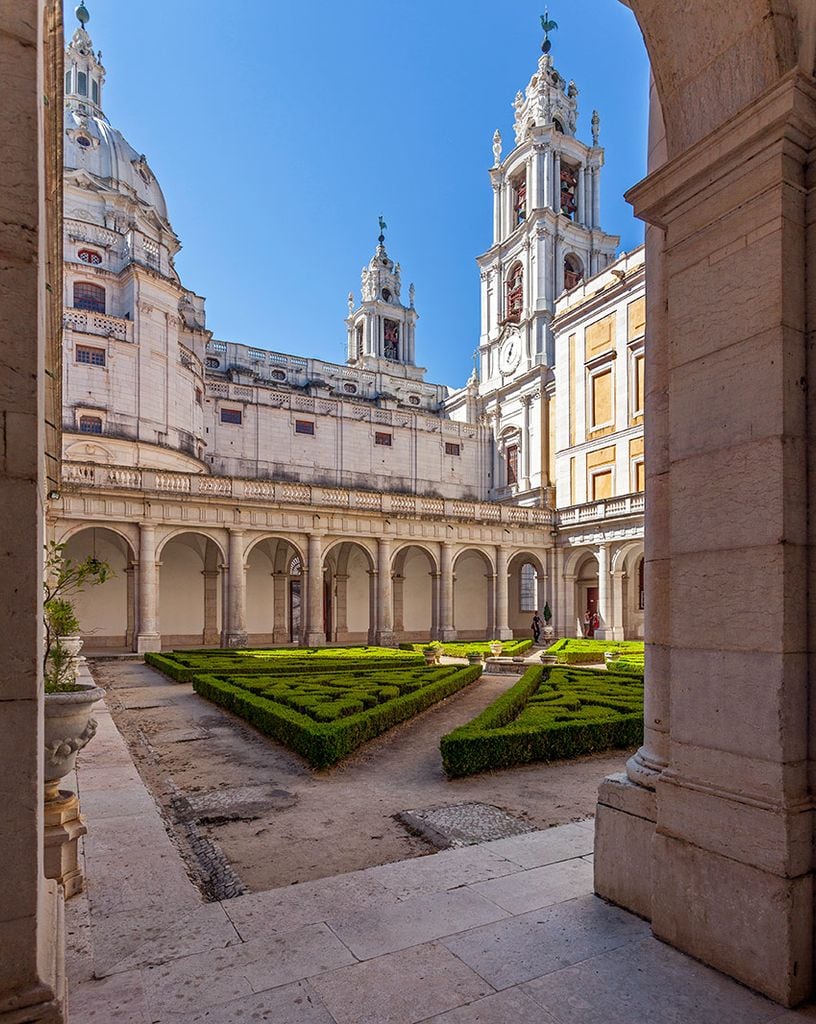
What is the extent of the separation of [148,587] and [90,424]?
12.0m

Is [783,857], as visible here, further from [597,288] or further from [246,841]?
[597,288]

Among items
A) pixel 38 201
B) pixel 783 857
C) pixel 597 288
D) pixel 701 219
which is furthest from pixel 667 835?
pixel 597 288

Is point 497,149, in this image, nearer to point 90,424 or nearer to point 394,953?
point 90,424

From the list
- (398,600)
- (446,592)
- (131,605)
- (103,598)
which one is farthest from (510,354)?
(131,605)

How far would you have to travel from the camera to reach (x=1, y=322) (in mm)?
2297

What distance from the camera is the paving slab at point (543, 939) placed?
313 cm

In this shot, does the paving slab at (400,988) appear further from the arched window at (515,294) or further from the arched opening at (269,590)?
the arched window at (515,294)

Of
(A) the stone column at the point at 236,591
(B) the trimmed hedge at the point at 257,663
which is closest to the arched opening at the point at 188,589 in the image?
(A) the stone column at the point at 236,591

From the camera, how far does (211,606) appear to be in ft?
94.1

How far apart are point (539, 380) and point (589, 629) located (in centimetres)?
1655

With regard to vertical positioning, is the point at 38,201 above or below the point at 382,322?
below

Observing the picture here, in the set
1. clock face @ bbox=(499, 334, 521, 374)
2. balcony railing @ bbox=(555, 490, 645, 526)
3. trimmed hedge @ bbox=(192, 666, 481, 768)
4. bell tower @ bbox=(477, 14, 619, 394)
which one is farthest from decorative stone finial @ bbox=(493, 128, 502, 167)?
trimmed hedge @ bbox=(192, 666, 481, 768)

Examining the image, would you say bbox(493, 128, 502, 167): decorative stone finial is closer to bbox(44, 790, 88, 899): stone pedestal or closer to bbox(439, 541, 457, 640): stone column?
bbox(439, 541, 457, 640): stone column

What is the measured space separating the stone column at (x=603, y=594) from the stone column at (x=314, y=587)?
1293cm
